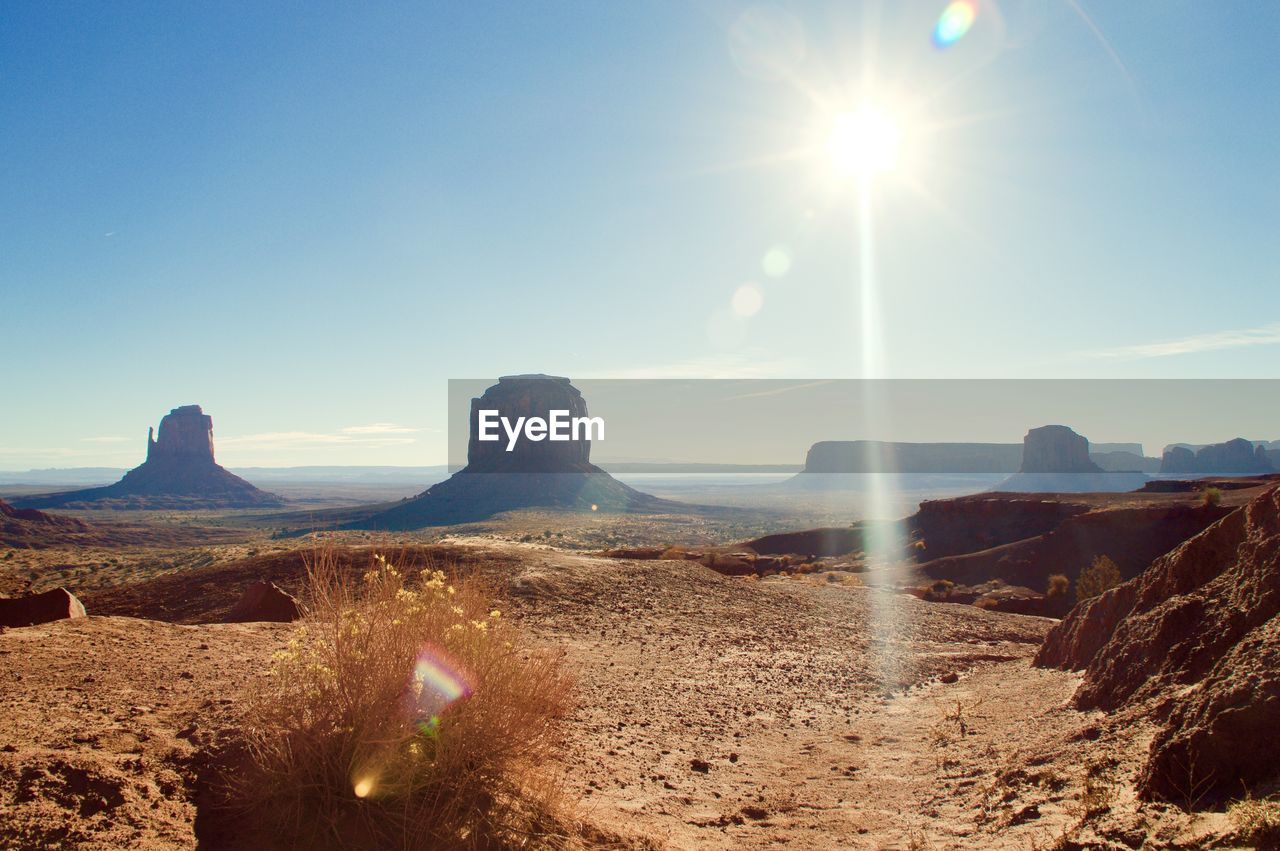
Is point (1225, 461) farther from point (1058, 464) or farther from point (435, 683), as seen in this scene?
point (435, 683)

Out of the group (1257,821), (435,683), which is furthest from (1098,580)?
(435,683)

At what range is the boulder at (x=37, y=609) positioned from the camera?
1097cm

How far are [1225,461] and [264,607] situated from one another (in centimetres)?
19166

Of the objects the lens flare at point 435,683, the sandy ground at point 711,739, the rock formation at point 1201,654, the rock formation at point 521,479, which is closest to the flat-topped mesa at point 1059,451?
the rock formation at point 521,479

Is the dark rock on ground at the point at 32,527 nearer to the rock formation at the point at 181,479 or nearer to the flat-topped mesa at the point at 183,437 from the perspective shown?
the rock formation at the point at 181,479

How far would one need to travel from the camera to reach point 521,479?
112m

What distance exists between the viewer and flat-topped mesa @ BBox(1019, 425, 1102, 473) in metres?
152

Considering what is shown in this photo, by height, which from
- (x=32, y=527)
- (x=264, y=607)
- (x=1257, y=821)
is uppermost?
(x=1257, y=821)

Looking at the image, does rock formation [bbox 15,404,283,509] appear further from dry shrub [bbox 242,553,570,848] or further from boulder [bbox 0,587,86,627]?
dry shrub [bbox 242,553,570,848]

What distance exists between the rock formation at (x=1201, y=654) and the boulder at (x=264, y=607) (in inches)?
546

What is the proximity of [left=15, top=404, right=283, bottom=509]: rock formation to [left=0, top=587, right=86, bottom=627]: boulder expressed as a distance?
156 meters

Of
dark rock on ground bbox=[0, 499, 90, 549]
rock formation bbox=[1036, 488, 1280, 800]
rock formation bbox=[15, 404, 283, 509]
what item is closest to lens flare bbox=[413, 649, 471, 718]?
rock formation bbox=[1036, 488, 1280, 800]

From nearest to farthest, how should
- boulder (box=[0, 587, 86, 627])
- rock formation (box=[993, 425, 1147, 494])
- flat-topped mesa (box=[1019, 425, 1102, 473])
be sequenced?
1. boulder (box=[0, 587, 86, 627])
2. rock formation (box=[993, 425, 1147, 494])
3. flat-topped mesa (box=[1019, 425, 1102, 473])

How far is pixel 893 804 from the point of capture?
7.28m
